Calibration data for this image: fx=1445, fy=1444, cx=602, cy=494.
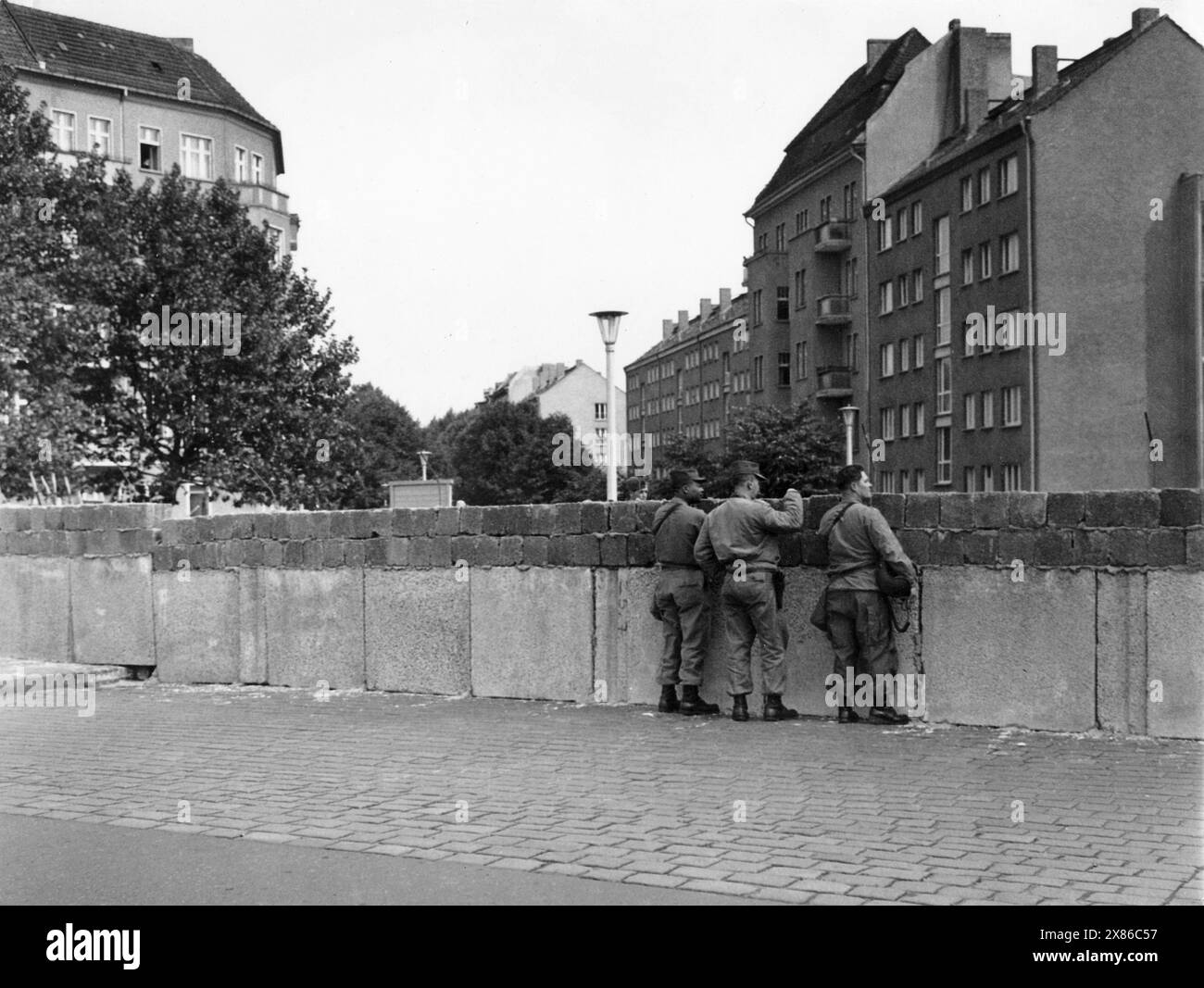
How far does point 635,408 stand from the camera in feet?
411

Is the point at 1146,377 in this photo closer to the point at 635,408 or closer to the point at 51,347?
the point at 51,347

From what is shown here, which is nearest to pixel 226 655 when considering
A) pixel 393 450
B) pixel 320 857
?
pixel 320 857

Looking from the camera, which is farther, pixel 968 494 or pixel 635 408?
pixel 635 408

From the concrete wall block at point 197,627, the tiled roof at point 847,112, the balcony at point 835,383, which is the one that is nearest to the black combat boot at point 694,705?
the concrete wall block at point 197,627

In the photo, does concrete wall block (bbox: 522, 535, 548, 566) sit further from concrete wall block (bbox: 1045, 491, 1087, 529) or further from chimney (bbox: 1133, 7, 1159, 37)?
chimney (bbox: 1133, 7, 1159, 37)

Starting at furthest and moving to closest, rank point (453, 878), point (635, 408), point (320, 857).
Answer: point (635, 408) < point (320, 857) < point (453, 878)

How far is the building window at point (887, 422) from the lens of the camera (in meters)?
60.6

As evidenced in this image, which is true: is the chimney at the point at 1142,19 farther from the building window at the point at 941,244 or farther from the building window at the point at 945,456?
the building window at the point at 945,456

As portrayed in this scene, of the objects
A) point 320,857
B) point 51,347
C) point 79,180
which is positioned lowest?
point 320,857

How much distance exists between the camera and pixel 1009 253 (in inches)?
1980

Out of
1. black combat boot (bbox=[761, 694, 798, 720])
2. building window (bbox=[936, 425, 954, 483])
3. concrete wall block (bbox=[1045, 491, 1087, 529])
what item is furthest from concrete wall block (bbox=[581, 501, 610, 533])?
building window (bbox=[936, 425, 954, 483])

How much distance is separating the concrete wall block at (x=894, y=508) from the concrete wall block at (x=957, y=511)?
0.96ft

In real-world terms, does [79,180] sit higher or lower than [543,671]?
higher
